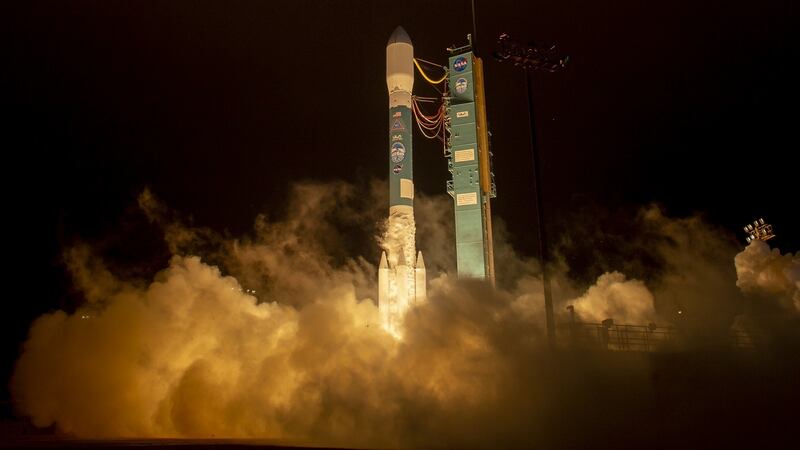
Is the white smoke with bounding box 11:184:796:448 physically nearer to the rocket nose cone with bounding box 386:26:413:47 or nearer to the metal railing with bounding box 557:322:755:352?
the metal railing with bounding box 557:322:755:352

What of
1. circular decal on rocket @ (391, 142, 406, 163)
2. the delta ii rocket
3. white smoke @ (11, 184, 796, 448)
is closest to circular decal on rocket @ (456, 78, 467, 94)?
the delta ii rocket

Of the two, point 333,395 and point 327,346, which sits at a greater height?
point 327,346

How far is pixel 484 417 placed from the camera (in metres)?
15.3

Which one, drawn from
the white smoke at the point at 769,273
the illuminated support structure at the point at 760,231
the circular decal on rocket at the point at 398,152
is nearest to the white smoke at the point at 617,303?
the white smoke at the point at 769,273

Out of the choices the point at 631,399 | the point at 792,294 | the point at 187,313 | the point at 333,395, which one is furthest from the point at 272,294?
the point at 792,294

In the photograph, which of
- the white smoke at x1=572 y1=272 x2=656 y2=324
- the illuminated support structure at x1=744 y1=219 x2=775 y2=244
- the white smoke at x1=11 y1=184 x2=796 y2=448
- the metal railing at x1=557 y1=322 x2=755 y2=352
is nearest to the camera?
the white smoke at x1=11 y1=184 x2=796 y2=448

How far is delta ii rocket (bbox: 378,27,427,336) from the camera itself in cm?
2375

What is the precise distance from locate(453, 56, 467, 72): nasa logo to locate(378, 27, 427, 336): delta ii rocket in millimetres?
2975

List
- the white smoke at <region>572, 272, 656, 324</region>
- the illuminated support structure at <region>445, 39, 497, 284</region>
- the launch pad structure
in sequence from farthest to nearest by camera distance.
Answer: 1. the white smoke at <region>572, 272, 656, 324</region>
2. the illuminated support structure at <region>445, 39, 497, 284</region>
3. the launch pad structure

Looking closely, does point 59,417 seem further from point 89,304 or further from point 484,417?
point 484,417

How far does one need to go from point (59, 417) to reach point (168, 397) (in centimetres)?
329

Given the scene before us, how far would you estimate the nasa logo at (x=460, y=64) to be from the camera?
2902cm

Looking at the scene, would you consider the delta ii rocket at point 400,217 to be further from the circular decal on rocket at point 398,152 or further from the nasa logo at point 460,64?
the nasa logo at point 460,64

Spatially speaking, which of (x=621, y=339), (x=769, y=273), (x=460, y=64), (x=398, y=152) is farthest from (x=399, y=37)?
(x=769, y=273)
